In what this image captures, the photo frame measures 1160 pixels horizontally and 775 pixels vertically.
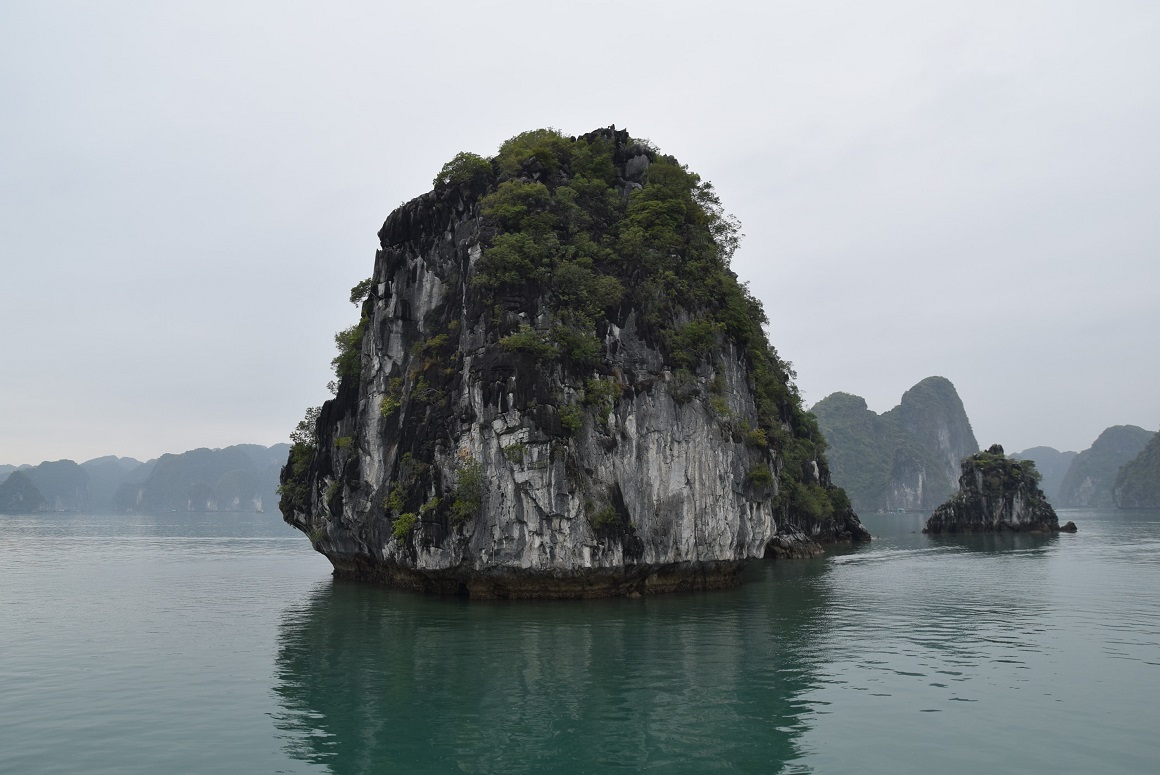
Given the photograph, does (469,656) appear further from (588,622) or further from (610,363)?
(610,363)

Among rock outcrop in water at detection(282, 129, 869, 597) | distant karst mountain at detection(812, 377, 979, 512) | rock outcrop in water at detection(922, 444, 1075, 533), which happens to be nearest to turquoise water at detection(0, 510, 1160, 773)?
rock outcrop in water at detection(282, 129, 869, 597)

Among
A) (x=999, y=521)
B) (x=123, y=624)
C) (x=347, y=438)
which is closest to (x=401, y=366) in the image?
(x=347, y=438)

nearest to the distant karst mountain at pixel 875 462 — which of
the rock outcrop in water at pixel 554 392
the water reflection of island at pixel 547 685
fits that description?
the rock outcrop in water at pixel 554 392

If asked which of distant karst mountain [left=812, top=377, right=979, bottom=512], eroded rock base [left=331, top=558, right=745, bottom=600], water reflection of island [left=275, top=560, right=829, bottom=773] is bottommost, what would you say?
water reflection of island [left=275, top=560, right=829, bottom=773]

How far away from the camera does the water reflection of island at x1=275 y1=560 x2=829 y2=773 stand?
12891 mm

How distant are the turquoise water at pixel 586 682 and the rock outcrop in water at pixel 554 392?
2561 mm

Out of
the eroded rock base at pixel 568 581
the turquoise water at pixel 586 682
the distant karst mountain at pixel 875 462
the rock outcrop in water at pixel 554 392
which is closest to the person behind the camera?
the turquoise water at pixel 586 682

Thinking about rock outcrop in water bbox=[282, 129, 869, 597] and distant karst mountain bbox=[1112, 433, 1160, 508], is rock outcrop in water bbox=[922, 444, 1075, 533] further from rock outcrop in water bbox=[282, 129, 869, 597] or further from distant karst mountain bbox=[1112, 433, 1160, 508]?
distant karst mountain bbox=[1112, 433, 1160, 508]

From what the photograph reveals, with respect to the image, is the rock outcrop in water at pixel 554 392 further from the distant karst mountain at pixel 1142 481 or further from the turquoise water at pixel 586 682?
the distant karst mountain at pixel 1142 481

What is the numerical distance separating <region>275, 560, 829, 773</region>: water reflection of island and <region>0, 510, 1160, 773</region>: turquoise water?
8 cm

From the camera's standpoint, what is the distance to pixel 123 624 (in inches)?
1033

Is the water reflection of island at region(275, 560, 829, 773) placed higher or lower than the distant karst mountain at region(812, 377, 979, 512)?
lower

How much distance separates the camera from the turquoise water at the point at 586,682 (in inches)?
502

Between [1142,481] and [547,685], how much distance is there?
193 metres
